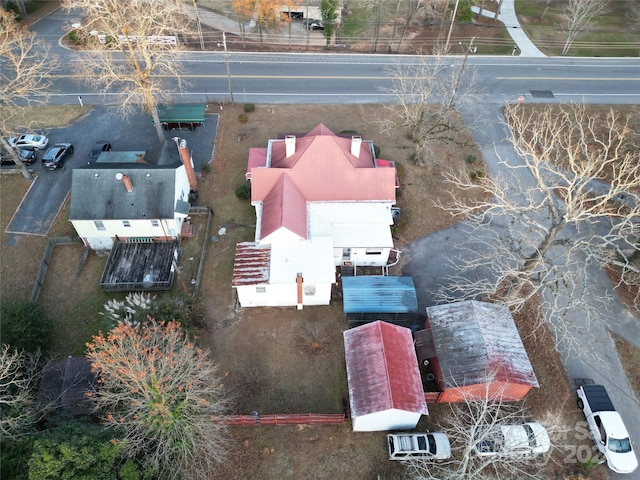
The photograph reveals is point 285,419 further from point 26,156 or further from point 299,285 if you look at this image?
point 26,156

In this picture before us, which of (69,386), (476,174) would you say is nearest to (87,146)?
(69,386)

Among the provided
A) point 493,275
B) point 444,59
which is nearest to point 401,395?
point 493,275

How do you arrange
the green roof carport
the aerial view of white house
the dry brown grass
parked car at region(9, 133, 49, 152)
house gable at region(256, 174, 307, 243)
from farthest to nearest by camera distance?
the green roof carport
parked car at region(9, 133, 49, 152)
house gable at region(256, 174, 307, 243)
the aerial view of white house
the dry brown grass

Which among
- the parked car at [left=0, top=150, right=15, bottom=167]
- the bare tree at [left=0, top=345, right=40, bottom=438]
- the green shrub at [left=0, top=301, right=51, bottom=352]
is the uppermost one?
the parked car at [left=0, top=150, right=15, bottom=167]

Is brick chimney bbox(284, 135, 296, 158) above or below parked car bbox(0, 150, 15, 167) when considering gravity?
below

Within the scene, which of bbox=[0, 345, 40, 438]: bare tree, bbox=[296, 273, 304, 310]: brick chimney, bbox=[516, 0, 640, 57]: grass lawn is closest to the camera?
bbox=[0, 345, 40, 438]: bare tree

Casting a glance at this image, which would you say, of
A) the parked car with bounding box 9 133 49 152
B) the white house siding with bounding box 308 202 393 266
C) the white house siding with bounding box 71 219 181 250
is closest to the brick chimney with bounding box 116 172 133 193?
the white house siding with bounding box 71 219 181 250

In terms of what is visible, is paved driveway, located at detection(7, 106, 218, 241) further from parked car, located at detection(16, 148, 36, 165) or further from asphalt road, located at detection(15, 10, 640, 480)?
asphalt road, located at detection(15, 10, 640, 480)
